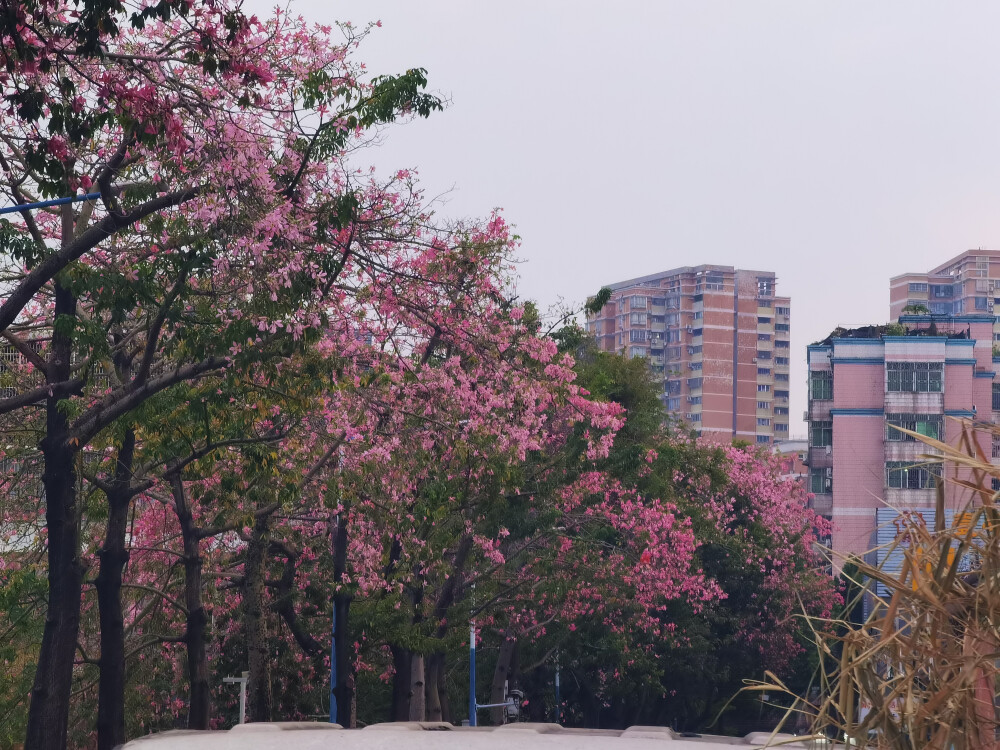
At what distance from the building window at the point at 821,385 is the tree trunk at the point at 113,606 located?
57.7m

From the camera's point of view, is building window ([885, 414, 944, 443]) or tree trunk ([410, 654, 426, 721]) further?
building window ([885, 414, 944, 443])

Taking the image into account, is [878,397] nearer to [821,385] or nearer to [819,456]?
[821,385]

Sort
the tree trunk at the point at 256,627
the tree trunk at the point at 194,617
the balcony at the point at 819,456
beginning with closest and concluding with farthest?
the tree trunk at the point at 194,617 → the tree trunk at the point at 256,627 → the balcony at the point at 819,456

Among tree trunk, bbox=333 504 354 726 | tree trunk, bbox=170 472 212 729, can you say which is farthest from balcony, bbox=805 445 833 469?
tree trunk, bbox=170 472 212 729

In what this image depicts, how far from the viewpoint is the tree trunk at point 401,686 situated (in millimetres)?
25656

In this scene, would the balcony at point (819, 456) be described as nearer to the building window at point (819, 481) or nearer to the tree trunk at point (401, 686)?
the building window at point (819, 481)

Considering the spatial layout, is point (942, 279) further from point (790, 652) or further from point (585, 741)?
point (585, 741)

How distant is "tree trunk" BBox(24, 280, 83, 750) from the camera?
542 inches

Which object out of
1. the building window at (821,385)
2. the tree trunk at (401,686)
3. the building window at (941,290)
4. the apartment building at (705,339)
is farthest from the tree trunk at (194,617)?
the building window at (941,290)

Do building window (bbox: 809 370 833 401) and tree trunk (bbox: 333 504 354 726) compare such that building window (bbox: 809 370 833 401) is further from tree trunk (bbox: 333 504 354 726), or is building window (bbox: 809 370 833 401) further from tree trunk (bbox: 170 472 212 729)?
tree trunk (bbox: 170 472 212 729)

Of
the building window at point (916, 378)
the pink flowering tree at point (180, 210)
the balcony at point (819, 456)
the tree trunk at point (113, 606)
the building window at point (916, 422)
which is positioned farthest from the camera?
the balcony at point (819, 456)

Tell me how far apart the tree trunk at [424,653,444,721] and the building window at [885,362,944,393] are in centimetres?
4424

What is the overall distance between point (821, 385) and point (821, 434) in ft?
11.1

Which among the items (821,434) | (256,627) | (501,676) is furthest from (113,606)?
(821,434)
